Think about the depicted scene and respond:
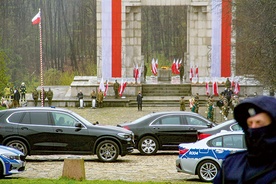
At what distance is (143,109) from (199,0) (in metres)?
10.2

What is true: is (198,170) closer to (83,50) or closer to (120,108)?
(120,108)

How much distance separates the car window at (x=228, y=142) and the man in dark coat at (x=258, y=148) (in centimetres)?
1335

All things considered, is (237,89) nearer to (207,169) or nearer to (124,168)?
(124,168)

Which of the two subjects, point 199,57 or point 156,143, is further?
point 199,57

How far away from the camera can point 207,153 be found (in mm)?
17609

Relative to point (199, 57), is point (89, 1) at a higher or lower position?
higher

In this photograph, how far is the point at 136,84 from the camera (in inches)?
2111

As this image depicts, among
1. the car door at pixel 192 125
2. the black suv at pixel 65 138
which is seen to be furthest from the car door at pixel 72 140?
the car door at pixel 192 125

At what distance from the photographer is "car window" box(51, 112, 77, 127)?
21891 mm

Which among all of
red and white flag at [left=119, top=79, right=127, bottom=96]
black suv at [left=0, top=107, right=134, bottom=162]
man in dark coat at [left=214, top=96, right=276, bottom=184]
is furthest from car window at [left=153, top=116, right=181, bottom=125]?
red and white flag at [left=119, top=79, right=127, bottom=96]

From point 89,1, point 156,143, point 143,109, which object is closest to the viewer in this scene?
point 156,143

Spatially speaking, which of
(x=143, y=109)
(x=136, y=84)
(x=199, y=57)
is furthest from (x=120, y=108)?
(x=199, y=57)

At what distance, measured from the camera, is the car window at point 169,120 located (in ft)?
82.3

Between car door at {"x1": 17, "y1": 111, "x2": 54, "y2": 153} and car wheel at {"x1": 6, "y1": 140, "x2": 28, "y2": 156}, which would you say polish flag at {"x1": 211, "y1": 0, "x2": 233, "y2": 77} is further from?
car wheel at {"x1": 6, "y1": 140, "x2": 28, "y2": 156}
